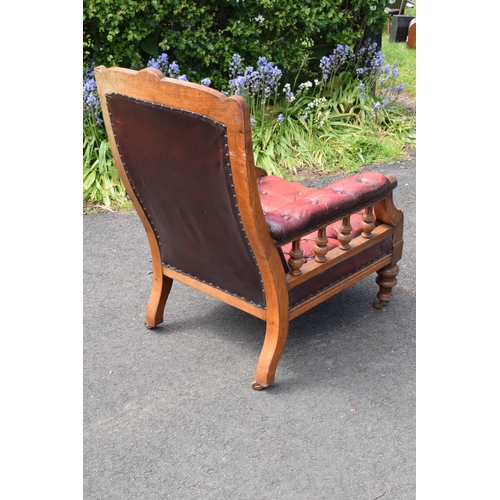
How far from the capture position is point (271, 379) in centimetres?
300

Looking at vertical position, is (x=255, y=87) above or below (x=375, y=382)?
above

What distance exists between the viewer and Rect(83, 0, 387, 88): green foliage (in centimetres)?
529

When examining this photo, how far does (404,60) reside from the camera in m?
8.36

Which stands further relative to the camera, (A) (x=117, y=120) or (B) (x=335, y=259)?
(B) (x=335, y=259)

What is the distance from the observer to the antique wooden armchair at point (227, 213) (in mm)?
2527

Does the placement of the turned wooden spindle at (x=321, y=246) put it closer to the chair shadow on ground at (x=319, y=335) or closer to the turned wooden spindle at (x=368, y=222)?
the turned wooden spindle at (x=368, y=222)

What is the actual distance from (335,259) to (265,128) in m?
2.72

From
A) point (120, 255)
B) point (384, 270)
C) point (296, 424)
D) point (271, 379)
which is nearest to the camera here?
point (296, 424)

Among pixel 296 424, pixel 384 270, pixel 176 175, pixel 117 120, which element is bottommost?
pixel 296 424

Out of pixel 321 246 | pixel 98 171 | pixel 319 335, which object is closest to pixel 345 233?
pixel 321 246

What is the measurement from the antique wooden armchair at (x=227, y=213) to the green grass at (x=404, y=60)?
426 centimetres

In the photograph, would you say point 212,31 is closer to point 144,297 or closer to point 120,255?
point 120,255

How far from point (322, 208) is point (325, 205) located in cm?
2

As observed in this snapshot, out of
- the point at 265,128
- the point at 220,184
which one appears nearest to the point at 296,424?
the point at 220,184
